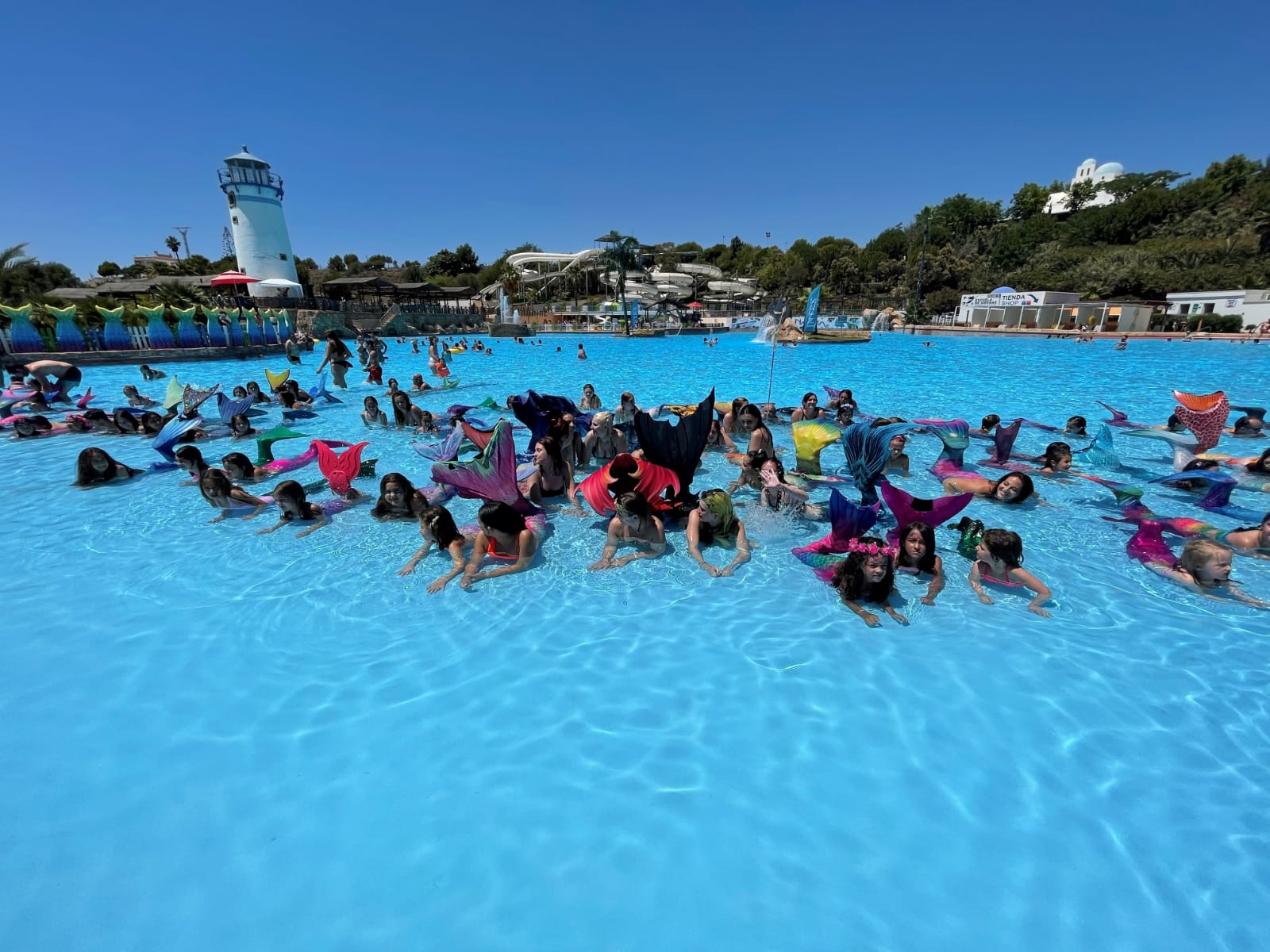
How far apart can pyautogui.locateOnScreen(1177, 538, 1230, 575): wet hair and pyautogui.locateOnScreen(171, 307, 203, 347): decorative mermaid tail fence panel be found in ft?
107

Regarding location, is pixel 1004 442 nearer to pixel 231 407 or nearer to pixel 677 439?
pixel 677 439

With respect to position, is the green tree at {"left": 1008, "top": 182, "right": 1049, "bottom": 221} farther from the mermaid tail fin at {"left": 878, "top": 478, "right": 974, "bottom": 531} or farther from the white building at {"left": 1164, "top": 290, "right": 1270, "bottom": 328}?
the mermaid tail fin at {"left": 878, "top": 478, "right": 974, "bottom": 531}

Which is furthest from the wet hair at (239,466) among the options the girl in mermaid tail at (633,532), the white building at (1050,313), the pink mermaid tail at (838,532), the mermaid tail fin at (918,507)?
the white building at (1050,313)

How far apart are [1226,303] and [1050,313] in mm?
10510

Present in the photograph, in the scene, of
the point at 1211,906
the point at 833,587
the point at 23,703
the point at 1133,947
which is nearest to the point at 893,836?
the point at 1133,947

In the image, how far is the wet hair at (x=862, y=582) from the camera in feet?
16.8

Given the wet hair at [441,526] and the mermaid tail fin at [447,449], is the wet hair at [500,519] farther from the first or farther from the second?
the mermaid tail fin at [447,449]

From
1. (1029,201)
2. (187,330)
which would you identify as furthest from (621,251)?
(1029,201)

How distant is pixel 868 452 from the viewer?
672cm

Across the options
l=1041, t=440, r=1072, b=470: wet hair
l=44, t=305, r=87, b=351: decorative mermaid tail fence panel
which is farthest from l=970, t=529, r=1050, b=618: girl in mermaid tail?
l=44, t=305, r=87, b=351: decorative mermaid tail fence panel

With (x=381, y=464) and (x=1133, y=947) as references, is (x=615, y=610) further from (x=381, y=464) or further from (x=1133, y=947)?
(x=381, y=464)

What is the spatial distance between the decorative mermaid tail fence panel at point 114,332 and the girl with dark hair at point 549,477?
25.6m

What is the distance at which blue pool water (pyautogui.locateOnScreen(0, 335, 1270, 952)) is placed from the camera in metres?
2.91

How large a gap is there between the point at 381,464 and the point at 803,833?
9.59 meters
